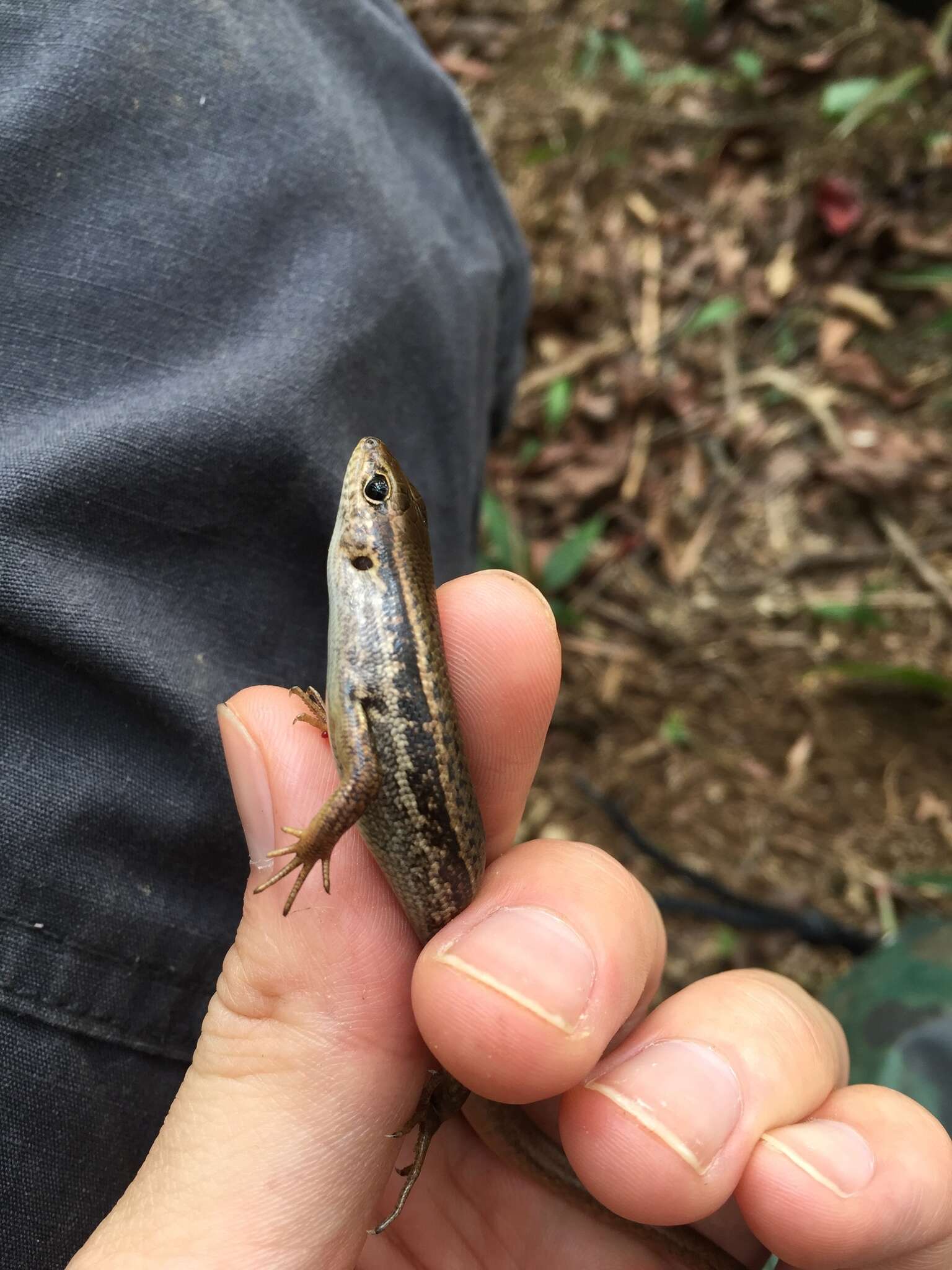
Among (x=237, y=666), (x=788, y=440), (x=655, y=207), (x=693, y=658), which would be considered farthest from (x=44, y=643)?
(x=655, y=207)

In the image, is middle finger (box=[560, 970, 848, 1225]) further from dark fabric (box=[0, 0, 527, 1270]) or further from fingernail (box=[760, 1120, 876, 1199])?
dark fabric (box=[0, 0, 527, 1270])

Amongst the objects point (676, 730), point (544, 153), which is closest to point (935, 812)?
point (676, 730)

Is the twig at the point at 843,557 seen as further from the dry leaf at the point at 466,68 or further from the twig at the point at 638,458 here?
the dry leaf at the point at 466,68

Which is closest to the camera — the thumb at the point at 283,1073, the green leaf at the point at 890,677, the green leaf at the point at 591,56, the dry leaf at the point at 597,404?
the thumb at the point at 283,1073

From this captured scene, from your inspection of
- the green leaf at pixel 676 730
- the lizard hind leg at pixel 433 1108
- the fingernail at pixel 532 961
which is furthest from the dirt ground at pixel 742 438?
the fingernail at pixel 532 961

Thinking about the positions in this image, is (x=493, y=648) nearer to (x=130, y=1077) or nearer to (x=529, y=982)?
(x=529, y=982)

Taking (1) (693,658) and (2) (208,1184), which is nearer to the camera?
(2) (208,1184)
